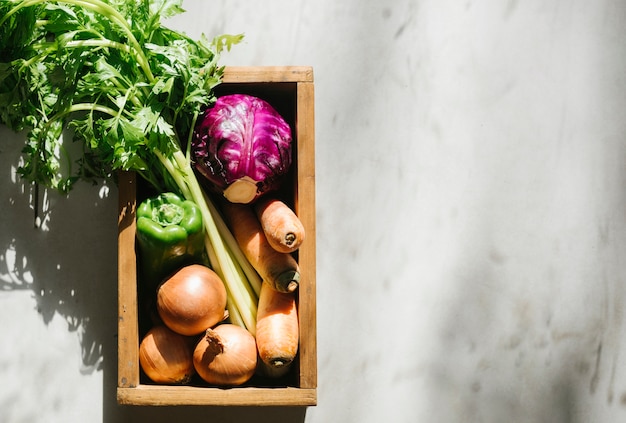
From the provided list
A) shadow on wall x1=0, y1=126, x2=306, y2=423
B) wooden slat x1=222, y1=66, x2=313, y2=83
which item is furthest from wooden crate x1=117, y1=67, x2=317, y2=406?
shadow on wall x1=0, y1=126, x2=306, y2=423

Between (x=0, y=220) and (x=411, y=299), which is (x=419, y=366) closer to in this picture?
(x=411, y=299)

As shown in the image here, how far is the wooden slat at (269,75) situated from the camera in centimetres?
112

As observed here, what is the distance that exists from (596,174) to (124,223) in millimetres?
908

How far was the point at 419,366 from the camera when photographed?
1302 mm

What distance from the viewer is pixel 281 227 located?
107 cm

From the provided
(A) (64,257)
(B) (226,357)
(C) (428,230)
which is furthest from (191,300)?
(C) (428,230)

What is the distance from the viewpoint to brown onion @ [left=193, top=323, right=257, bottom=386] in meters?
1.07

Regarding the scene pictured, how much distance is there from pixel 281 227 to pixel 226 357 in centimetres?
22

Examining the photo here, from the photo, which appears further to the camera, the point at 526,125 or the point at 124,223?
the point at 526,125

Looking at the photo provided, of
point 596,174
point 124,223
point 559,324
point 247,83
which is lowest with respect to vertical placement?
point 559,324

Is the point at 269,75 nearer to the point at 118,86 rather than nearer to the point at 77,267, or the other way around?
the point at 118,86

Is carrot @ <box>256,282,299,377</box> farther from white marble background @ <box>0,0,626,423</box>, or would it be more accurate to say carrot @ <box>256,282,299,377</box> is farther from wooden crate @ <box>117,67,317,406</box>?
white marble background @ <box>0,0,626,423</box>

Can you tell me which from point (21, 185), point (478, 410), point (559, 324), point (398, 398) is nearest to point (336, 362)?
point (398, 398)

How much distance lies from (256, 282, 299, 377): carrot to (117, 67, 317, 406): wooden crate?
2 cm
